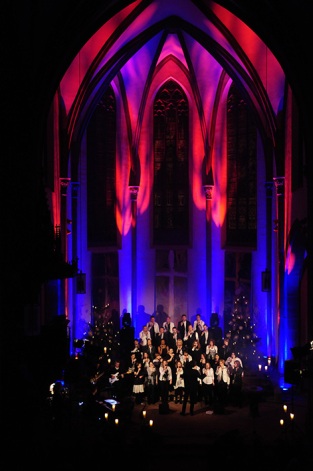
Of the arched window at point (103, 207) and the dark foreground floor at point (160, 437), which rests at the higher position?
the arched window at point (103, 207)

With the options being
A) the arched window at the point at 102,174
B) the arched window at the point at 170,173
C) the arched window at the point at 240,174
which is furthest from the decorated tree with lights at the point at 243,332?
the arched window at the point at 102,174

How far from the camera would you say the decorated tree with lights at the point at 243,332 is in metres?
23.8

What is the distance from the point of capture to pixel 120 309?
2905cm

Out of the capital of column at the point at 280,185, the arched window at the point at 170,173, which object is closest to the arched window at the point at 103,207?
the arched window at the point at 170,173

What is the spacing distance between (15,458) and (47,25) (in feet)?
35.7

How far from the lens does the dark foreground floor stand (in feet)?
29.9

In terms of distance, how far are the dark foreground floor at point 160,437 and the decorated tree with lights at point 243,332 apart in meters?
2.59

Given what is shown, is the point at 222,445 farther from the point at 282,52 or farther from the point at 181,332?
the point at 181,332

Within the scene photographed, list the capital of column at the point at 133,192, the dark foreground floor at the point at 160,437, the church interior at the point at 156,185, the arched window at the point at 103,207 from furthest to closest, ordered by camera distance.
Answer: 1. the capital of column at the point at 133,192
2. the arched window at the point at 103,207
3. the church interior at the point at 156,185
4. the dark foreground floor at the point at 160,437

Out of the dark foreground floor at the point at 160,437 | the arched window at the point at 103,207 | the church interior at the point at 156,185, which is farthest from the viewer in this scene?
the arched window at the point at 103,207

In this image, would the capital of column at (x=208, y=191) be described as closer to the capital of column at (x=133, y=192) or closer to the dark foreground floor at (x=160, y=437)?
the capital of column at (x=133, y=192)

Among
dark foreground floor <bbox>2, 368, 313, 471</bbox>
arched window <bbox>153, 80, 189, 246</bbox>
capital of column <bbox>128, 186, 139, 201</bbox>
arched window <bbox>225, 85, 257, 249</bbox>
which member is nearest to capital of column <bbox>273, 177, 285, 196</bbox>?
arched window <bbox>225, 85, 257, 249</bbox>

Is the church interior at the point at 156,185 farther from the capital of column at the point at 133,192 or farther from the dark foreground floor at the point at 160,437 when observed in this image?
the dark foreground floor at the point at 160,437

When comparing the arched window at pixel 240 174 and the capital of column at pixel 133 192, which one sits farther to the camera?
the capital of column at pixel 133 192
